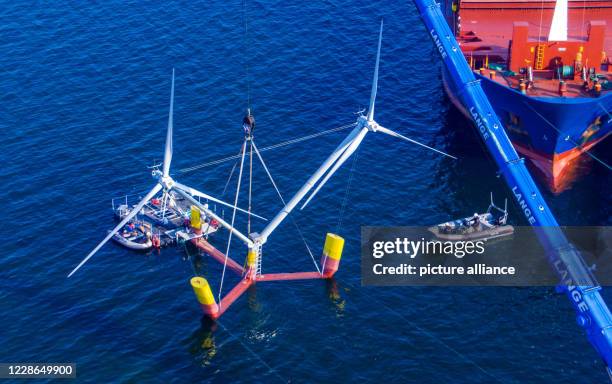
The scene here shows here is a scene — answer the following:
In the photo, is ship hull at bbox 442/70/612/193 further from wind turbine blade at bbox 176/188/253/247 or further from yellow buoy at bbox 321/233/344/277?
wind turbine blade at bbox 176/188/253/247

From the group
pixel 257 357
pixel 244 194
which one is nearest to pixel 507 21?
pixel 244 194


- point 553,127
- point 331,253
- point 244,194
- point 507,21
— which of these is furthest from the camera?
point 507,21

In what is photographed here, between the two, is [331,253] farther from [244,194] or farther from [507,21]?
[507,21]

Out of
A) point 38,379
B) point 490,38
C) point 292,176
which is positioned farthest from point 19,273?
point 490,38

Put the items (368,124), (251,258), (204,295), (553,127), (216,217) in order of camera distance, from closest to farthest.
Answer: (368,124)
(204,295)
(216,217)
(251,258)
(553,127)

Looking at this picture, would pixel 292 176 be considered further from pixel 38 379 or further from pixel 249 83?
pixel 38 379

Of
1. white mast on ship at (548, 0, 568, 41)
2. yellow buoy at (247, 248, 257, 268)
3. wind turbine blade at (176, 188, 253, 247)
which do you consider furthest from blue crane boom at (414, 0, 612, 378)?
wind turbine blade at (176, 188, 253, 247)
